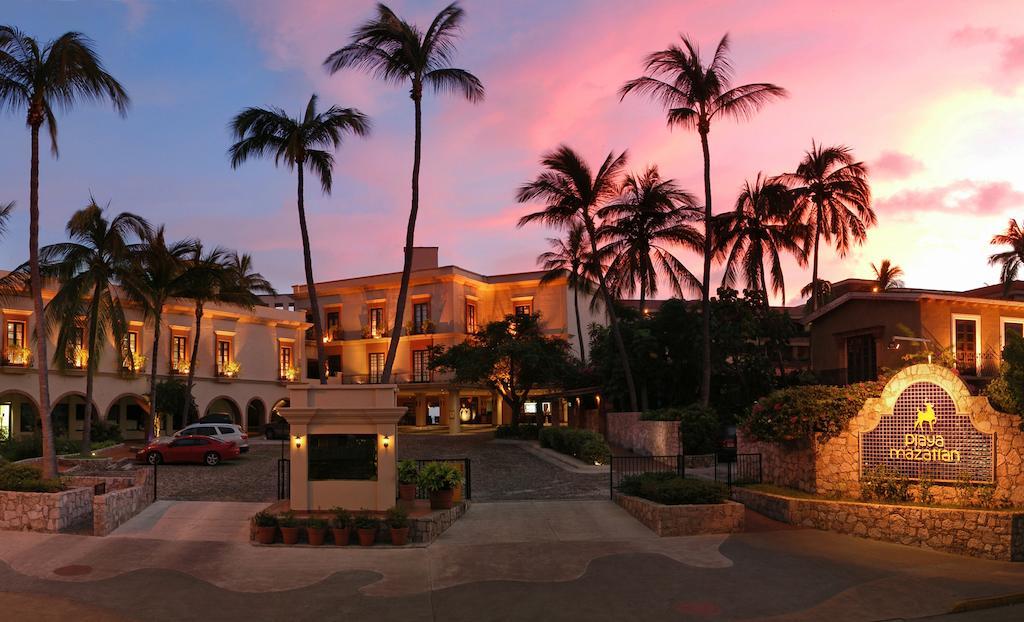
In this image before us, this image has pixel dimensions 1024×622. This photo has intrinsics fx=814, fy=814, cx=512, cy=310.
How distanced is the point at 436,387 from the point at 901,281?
103 ft

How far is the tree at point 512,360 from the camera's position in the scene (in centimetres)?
3969

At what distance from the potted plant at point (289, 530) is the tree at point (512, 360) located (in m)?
25.0

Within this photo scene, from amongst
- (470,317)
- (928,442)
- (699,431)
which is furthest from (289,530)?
(470,317)

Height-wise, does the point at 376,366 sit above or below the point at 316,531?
above

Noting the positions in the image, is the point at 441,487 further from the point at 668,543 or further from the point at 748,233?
the point at 748,233

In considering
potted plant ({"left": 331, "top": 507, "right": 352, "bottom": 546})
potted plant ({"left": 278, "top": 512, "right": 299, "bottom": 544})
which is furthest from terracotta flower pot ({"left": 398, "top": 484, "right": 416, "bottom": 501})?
potted plant ({"left": 278, "top": 512, "right": 299, "bottom": 544})

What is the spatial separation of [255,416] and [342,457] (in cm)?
3818

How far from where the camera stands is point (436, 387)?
2058 inches

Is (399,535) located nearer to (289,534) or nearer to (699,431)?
(289,534)

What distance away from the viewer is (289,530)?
14.5 m

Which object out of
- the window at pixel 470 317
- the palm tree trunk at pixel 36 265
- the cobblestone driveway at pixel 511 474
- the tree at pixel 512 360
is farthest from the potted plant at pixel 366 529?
the window at pixel 470 317

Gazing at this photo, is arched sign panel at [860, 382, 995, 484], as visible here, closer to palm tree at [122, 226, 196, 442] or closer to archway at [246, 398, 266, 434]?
palm tree at [122, 226, 196, 442]

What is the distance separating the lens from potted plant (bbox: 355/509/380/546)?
1437 cm

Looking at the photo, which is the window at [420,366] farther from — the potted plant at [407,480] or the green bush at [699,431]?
the potted plant at [407,480]
